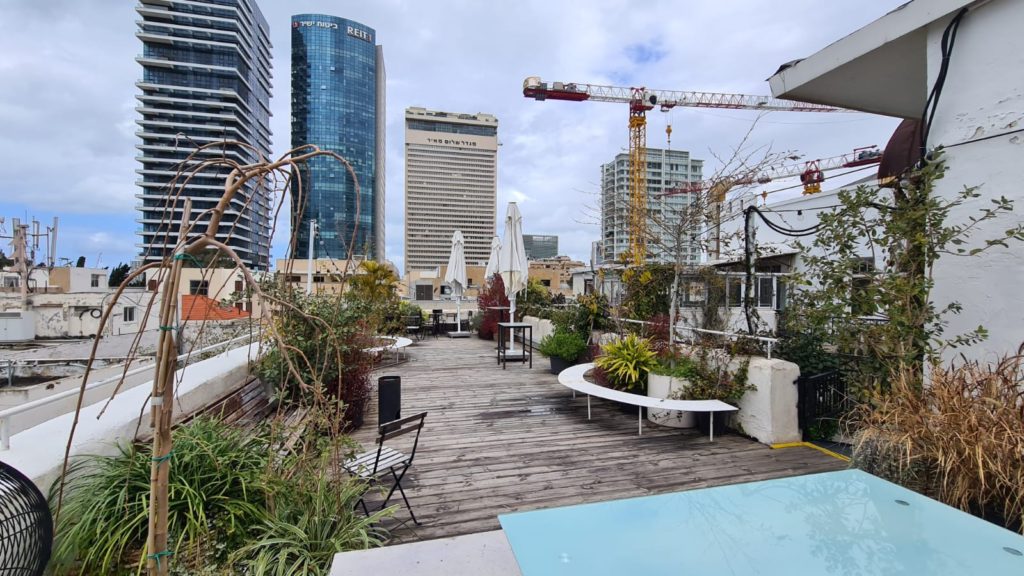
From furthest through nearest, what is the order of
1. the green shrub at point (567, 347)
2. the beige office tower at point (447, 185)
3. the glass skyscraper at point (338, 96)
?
the beige office tower at point (447, 185) < the glass skyscraper at point (338, 96) < the green shrub at point (567, 347)

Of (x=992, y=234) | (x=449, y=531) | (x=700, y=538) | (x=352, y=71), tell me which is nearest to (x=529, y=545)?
(x=700, y=538)

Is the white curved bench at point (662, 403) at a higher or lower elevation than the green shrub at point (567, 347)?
lower

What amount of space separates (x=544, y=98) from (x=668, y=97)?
475 inches

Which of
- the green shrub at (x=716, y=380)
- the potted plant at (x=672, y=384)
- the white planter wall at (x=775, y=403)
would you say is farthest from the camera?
the potted plant at (x=672, y=384)

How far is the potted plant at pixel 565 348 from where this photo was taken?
7.75 metres

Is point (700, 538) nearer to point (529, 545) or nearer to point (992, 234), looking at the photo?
point (529, 545)

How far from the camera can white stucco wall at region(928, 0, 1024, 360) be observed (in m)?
3.26

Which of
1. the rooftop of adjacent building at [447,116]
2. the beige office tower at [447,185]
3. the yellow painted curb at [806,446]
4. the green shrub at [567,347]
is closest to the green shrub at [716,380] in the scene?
the yellow painted curb at [806,446]

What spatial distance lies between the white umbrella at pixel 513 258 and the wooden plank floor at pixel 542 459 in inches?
156

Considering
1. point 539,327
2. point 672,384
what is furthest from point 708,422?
A: point 539,327

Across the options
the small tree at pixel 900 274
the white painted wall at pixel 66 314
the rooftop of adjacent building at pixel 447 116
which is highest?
the rooftop of adjacent building at pixel 447 116

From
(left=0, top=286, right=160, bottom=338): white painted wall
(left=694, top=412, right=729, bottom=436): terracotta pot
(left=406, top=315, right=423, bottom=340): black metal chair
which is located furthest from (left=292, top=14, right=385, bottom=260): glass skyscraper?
(left=694, top=412, right=729, bottom=436): terracotta pot

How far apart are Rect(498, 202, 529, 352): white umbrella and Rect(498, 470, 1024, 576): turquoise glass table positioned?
→ 8059 millimetres

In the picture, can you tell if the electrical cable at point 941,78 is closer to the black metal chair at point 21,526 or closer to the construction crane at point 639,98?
the black metal chair at point 21,526
